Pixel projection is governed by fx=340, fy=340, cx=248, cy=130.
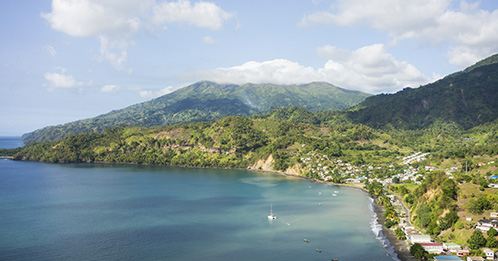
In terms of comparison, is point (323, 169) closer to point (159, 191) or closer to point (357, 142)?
point (357, 142)

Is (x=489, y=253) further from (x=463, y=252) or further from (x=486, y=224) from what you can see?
(x=486, y=224)

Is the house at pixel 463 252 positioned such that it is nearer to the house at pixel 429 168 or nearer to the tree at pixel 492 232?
the tree at pixel 492 232

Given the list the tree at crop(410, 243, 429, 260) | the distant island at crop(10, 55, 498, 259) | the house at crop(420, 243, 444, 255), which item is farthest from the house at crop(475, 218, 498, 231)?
the tree at crop(410, 243, 429, 260)

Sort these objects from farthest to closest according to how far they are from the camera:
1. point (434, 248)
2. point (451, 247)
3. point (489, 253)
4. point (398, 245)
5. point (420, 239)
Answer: point (398, 245) → point (420, 239) → point (434, 248) → point (451, 247) → point (489, 253)

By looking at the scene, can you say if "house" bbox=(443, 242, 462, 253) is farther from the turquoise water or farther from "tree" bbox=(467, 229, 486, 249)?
the turquoise water

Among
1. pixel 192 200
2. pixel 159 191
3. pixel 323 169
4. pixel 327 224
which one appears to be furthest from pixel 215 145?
pixel 327 224

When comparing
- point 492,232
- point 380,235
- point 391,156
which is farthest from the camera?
point 391,156

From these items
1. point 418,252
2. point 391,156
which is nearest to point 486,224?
point 418,252

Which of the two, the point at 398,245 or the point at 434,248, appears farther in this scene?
the point at 398,245
